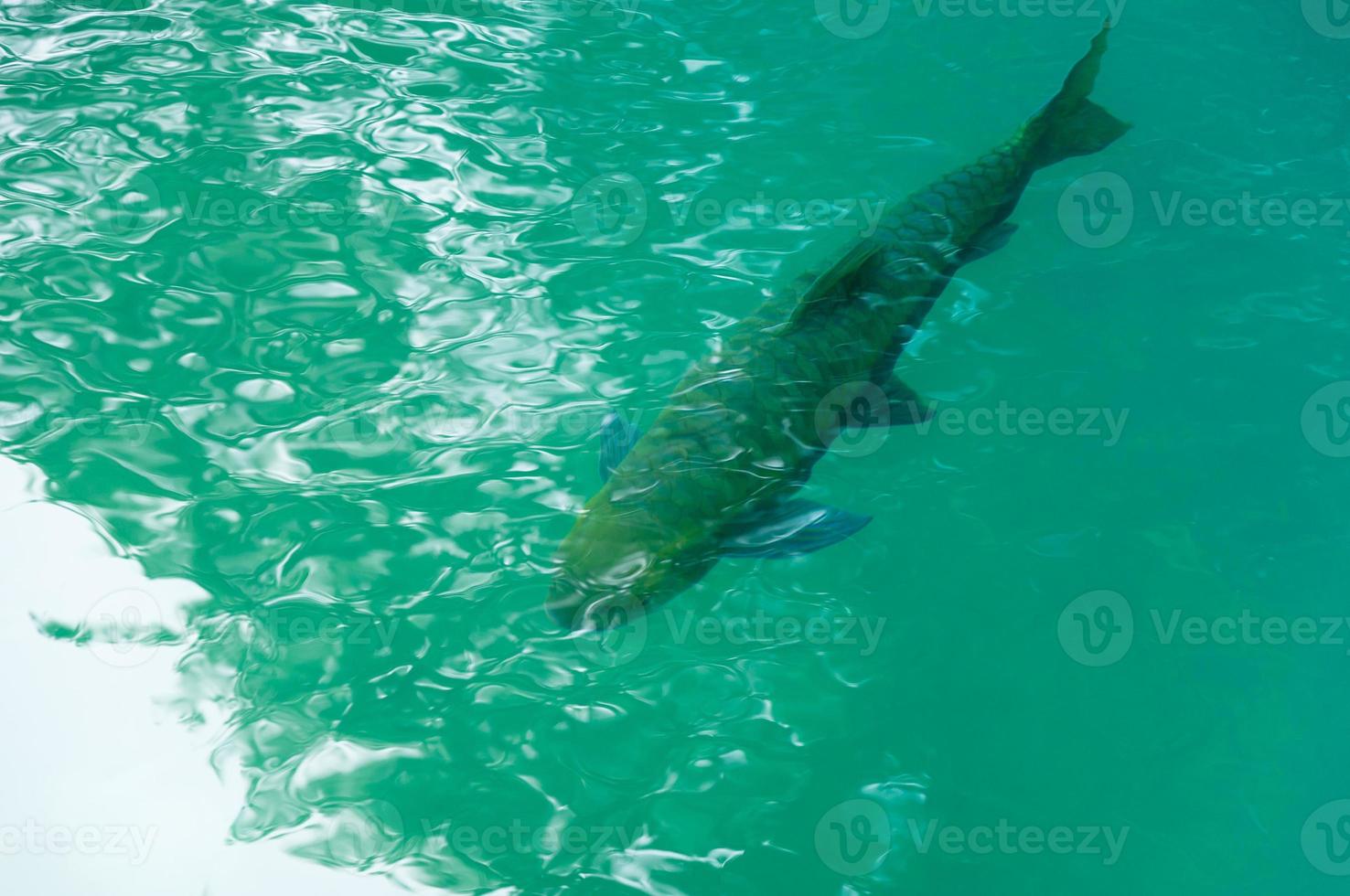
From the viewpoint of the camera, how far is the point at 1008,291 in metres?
3.77

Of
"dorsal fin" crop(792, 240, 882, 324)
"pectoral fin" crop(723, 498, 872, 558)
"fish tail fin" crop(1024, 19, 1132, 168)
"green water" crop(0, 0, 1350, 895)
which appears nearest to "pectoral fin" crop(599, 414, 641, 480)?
"green water" crop(0, 0, 1350, 895)

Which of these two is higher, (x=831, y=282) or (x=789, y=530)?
(x=831, y=282)

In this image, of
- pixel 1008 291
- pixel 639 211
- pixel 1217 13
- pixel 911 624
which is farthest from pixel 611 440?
pixel 1217 13

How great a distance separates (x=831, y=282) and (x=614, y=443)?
0.85 m

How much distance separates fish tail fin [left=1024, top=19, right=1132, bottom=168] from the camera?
→ 3.75 metres

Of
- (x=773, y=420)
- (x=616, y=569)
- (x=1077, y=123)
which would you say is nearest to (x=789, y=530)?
(x=773, y=420)

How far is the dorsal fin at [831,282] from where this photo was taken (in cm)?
287

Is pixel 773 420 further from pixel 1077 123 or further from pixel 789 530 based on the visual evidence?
pixel 1077 123

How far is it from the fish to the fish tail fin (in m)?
0.41

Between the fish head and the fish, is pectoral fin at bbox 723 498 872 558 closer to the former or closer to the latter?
the fish

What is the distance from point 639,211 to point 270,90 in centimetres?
200

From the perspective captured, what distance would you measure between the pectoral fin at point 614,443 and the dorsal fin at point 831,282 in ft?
2.10

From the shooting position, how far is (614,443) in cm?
285

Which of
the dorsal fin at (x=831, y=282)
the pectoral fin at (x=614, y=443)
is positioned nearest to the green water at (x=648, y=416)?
the pectoral fin at (x=614, y=443)
